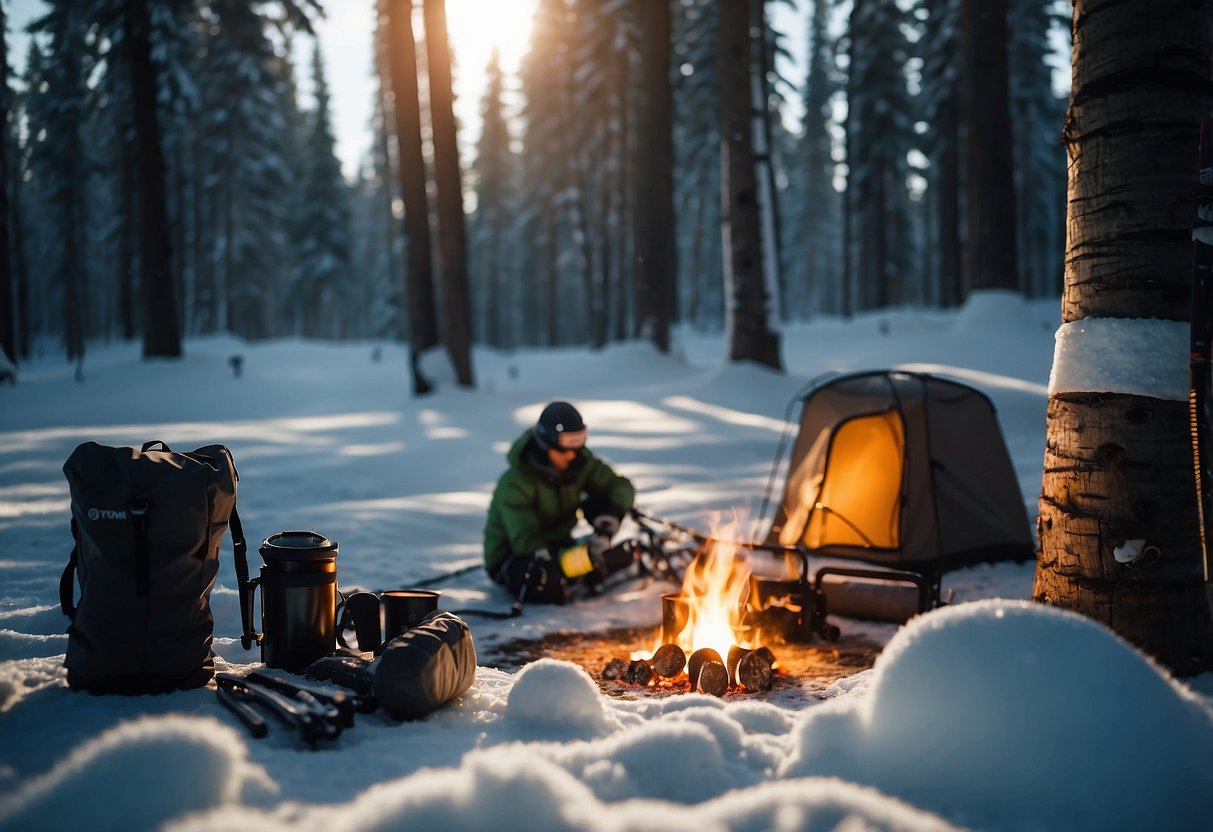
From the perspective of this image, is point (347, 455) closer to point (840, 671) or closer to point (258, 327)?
point (840, 671)

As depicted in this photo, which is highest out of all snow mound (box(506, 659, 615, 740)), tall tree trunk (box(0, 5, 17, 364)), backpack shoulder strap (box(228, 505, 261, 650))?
tall tree trunk (box(0, 5, 17, 364))

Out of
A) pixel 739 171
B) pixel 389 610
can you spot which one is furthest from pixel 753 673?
pixel 739 171

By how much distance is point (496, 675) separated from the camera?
3.87 m

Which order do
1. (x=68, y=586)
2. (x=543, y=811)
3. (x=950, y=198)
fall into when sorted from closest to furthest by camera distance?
1. (x=543, y=811)
2. (x=68, y=586)
3. (x=950, y=198)

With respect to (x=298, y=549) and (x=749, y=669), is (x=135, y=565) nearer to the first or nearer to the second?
(x=298, y=549)

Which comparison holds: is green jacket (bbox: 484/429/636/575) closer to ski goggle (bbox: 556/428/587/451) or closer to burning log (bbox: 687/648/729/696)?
ski goggle (bbox: 556/428/587/451)

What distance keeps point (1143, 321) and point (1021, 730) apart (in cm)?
191

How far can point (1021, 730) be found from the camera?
2.41 meters

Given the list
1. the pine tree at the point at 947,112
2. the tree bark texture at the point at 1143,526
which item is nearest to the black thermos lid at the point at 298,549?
the tree bark texture at the point at 1143,526

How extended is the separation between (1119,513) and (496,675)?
2.82 metres

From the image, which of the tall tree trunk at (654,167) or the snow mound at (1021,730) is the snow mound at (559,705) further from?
the tall tree trunk at (654,167)

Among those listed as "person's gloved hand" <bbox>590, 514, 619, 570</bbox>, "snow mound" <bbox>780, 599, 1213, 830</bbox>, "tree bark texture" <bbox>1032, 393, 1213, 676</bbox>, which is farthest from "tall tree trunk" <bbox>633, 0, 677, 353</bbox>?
"snow mound" <bbox>780, 599, 1213, 830</bbox>

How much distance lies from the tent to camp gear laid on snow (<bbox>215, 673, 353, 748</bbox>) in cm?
421

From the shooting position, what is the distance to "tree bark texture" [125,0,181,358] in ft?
55.3
